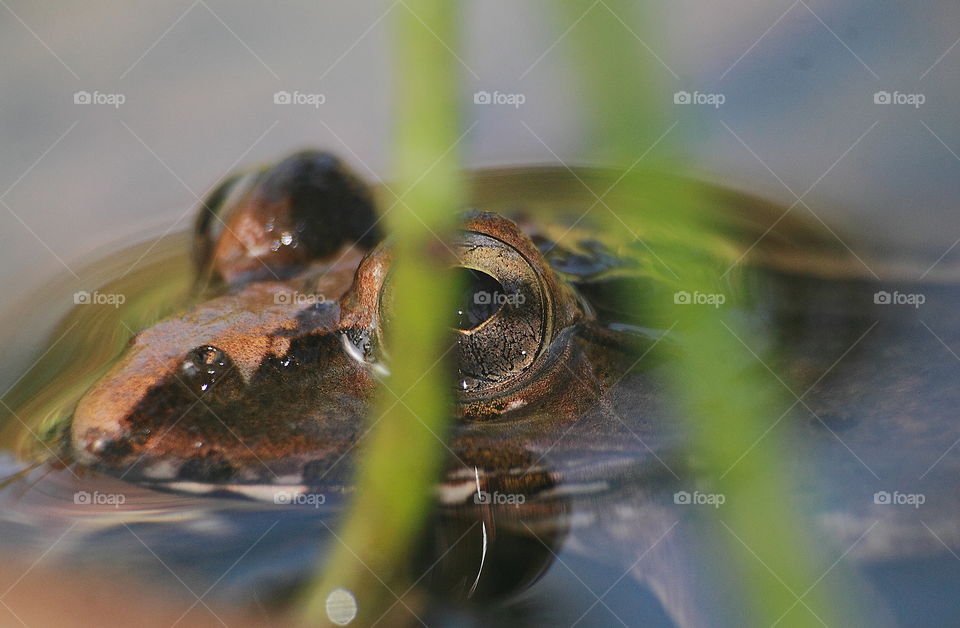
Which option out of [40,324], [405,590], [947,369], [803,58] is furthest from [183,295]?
[803,58]

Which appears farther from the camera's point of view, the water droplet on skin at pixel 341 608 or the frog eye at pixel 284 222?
the frog eye at pixel 284 222

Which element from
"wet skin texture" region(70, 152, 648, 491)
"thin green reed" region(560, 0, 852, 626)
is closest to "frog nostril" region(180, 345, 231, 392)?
"wet skin texture" region(70, 152, 648, 491)

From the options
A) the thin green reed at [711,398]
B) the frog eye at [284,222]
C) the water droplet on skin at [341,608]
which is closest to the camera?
the thin green reed at [711,398]

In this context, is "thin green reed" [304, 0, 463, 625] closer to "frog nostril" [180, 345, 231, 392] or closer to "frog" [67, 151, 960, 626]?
"frog" [67, 151, 960, 626]

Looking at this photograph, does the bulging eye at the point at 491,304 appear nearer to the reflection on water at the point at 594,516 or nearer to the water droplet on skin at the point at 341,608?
the reflection on water at the point at 594,516

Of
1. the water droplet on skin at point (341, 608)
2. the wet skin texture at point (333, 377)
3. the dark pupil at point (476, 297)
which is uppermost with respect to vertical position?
the dark pupil at point (476, 297)

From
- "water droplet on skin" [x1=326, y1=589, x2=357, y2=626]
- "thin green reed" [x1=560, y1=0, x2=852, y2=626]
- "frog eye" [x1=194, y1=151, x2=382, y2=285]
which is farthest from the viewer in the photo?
"frog eye" [x1=194, y1=151, x2=382, y2=285]

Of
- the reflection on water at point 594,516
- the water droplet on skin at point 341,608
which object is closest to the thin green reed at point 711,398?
the reflection on water at point 594,516
